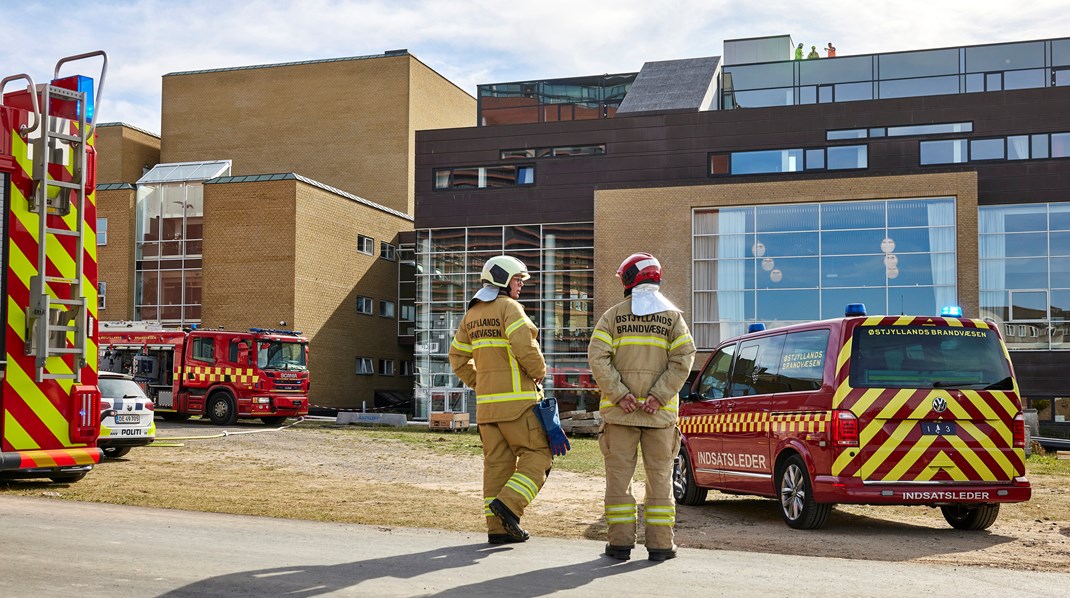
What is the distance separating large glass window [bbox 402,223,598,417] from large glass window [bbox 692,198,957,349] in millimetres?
4050

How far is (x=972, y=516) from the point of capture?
10.6m

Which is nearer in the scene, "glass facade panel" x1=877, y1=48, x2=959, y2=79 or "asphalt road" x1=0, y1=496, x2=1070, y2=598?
"asphalt road" x1=0, y1=496, x2=1070, y2=598

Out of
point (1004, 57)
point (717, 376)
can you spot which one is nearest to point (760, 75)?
point (1004, 57)

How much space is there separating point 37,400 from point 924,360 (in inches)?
286

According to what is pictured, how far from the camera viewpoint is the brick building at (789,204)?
117 feet

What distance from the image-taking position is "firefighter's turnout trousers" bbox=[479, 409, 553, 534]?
27.0ft

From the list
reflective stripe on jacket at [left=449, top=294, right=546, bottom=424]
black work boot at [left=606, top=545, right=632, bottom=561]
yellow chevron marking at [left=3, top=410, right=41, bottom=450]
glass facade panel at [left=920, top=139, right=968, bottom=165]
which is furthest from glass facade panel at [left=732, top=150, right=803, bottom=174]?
black work boot at [left=606, top=545, right=632, bottom=561]

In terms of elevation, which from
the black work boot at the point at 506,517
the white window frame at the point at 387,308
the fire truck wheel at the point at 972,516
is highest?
the white window frame at the point at 387,308

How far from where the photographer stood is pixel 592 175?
4019cm

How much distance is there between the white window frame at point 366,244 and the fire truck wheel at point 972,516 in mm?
37433

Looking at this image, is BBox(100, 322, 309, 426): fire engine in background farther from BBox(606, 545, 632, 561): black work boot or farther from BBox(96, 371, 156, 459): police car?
BBox(606, 545, 632, 561): black work boot

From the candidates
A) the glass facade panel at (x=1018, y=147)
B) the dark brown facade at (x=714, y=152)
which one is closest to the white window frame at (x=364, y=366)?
the dark brown facade at (x=714, y=152)

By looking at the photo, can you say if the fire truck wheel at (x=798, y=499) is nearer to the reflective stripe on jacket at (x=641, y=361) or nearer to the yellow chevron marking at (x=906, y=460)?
the yellow chevron marking at (x=906, y=460)

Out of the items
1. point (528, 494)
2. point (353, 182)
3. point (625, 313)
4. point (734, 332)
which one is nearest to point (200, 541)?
point (528, 494)
